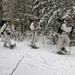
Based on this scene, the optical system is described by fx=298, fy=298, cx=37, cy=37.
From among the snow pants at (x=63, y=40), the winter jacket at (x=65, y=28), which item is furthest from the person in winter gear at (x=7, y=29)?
the winter jacket at (x=65, y=28)

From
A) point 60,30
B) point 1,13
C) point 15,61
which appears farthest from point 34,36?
point 1,13

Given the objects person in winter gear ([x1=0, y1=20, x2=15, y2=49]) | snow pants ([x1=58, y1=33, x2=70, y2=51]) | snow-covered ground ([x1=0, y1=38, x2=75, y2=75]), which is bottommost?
snow-covered ground ([x1=0, y1=38, x2=75, y2=75])

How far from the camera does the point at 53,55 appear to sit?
12.9 meters

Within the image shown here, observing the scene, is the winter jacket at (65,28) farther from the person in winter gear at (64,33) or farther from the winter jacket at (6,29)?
the winter jacket at (6,29)

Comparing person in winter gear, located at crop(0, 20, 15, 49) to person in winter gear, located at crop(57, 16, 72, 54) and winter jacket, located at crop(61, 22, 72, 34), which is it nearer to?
person in winter gear, located at crop(57, 16, 72, 54)

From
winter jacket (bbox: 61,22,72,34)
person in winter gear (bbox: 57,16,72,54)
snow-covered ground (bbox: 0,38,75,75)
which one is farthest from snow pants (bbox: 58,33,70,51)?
snow-covered ground (bbox: 0,38,75,75)

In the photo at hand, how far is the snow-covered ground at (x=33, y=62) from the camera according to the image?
9375mm

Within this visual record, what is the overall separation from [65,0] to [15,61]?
626cm

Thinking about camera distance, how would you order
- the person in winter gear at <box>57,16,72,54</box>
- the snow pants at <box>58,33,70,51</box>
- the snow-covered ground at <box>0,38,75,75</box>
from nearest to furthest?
the snow-covered ground at <box>0,38,75,75</box>, the person in winter gear at <box>57,16,72,54</box>, the snow pants at <box>58,33,70,51</box>

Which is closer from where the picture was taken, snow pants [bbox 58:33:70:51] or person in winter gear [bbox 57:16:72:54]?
person in winter gear [bbox 57:16:72:54]

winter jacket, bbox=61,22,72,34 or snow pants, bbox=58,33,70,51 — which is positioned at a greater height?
winter jacket, bbox=61,22,72,34

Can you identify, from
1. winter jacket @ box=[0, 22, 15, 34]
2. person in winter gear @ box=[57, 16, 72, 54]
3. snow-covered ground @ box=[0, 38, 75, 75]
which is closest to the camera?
snow-covered ground @ box=[0, 38, 75, 75]

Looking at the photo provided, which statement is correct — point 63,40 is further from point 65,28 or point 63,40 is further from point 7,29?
point 7,29

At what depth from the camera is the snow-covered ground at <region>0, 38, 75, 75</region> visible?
9.38 meters
